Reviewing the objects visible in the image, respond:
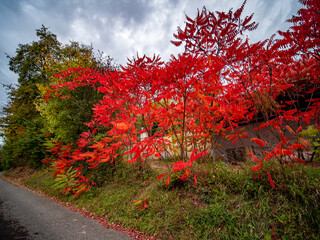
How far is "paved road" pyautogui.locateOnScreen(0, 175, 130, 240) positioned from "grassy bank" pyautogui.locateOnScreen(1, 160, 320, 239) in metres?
0.34

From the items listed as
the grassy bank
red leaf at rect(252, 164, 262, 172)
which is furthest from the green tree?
red leaf at rect(252, 164, 262, 172)

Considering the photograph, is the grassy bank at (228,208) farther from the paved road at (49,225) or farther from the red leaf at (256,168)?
the paved road at (49,225)

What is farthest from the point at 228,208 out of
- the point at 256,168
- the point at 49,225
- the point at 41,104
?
the point at 41,104

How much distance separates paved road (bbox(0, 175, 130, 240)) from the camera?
2.77 metres

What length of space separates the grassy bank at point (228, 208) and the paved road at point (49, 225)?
0.34 metres

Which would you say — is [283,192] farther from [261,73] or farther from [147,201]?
[147,201]

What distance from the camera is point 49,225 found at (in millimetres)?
3264

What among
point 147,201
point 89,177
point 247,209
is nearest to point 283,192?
point 247,209

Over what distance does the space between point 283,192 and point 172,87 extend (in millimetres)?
2704

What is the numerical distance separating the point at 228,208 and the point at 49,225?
13.8 feet

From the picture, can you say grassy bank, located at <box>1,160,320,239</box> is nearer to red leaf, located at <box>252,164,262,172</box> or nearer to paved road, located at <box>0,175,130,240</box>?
red leaf, located at <box>252,164,262,172</box>

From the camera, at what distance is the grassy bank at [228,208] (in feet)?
6.24

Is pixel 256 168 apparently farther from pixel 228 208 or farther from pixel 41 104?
pixel 41 104

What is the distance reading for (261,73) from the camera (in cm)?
294
